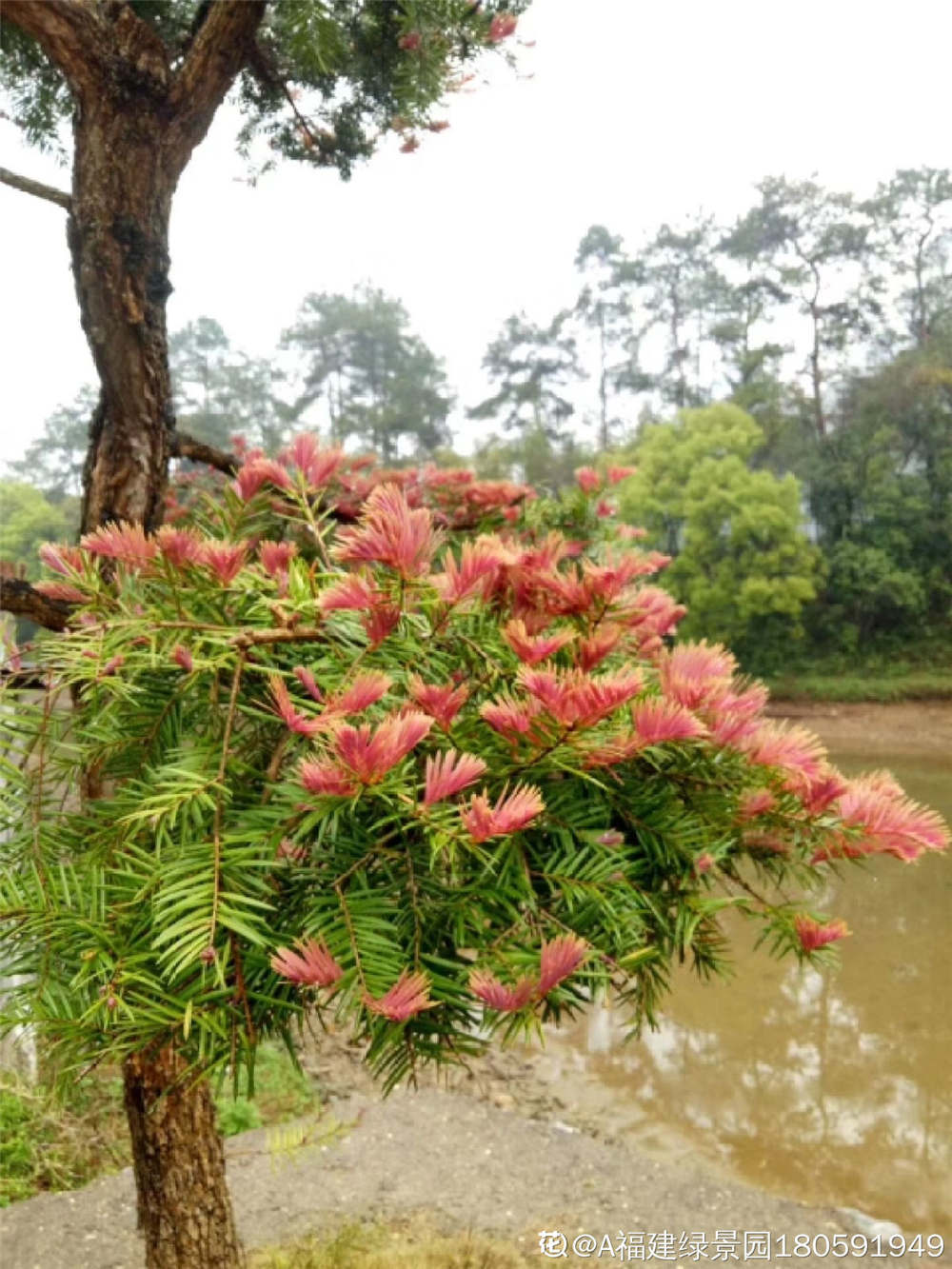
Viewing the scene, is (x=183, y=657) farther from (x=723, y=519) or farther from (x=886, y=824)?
(x=723, y=519)

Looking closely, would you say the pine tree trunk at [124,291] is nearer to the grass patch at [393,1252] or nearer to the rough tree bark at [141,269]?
the rough tree bark at [141,269]

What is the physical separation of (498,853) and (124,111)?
4.55 feet

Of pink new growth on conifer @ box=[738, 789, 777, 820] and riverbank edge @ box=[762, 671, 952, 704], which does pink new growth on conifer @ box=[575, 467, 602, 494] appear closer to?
pink new growth on conifer @ box=[738, 789, 777, 820]

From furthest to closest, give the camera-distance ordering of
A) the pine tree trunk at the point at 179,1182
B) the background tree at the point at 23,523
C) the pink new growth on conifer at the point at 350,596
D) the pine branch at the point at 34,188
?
1. the background tree at the point at 23,523
2. the pine branch at the point at 34,188
3. the pine tree trunk at the point at 179,1182
4. the pink new growth on conifer at the point at 350,596

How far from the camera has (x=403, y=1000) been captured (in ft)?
1.42

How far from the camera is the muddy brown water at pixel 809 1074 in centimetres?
308

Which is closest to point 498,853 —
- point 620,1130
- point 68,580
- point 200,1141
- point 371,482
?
point 68,580

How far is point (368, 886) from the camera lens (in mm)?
510

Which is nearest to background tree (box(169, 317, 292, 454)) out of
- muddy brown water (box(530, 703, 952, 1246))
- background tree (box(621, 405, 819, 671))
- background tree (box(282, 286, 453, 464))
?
background tree (box(282, 286, 453, 464))

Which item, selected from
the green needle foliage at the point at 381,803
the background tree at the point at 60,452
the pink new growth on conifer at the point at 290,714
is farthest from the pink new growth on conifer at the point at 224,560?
the background tree at the point at 60,452

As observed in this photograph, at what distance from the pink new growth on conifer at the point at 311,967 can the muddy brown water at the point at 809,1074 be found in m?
2.47

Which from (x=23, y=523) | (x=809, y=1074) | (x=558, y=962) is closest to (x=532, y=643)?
(x=558, y=962)

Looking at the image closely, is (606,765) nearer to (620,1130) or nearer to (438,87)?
(438,87)

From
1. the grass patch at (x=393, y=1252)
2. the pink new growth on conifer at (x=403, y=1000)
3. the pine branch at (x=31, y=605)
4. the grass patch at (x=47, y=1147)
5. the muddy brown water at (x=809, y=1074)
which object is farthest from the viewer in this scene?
the muddy brown water at (x=809, y=1074)
